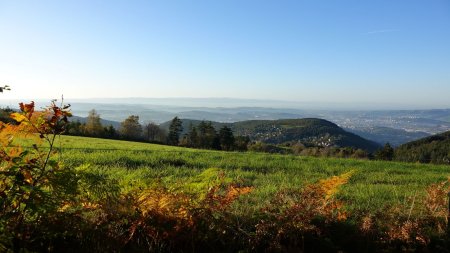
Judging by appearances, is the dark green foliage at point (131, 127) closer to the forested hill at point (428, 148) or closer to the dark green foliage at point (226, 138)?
the dark green foliage at point (226, 138)

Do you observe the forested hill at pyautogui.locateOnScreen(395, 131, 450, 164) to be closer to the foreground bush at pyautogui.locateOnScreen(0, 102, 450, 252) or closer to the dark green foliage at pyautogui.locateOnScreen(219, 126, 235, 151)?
the dark green foliage at pyautogui.locateOnScreen(219, 126, 235, 151)

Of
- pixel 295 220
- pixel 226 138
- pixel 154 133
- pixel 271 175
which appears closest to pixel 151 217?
pixel 295 220

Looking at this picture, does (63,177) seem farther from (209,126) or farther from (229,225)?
(209,126)

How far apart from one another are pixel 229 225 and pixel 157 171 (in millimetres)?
4778

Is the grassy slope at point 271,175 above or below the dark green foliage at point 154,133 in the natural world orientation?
above

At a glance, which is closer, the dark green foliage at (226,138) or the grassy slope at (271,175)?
the grassy slope at (271,175)

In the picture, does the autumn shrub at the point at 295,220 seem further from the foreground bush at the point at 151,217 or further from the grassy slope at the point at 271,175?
the grassy slope at the point at 271,175

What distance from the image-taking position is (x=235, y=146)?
9094 cm

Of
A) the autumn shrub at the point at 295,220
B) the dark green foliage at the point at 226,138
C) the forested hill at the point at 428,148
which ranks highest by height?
the autumn shrub at the point at 295,220

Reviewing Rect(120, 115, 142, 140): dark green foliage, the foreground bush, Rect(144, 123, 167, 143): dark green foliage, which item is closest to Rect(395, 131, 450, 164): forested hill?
Rect(144, 123, 167, 143): dark green foliage

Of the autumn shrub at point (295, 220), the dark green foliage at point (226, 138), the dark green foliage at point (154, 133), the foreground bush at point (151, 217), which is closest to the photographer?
Answer: the foreground bush at point (151, 217)

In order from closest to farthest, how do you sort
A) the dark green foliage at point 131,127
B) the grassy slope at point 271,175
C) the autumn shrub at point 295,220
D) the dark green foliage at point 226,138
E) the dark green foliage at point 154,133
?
the autumn shrub at point 295,220 < the grassy slope at point 271,175 < the dark green foliage at point 226,138 < the dark green foliage at point 131,127 < the dark green foliage at point 154,133

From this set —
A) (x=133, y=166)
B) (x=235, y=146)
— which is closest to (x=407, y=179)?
(x=133, y=166)

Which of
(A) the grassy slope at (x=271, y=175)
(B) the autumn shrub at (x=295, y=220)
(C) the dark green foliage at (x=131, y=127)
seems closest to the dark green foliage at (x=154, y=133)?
(C) the dark green foliage at (x=131, y=127)
